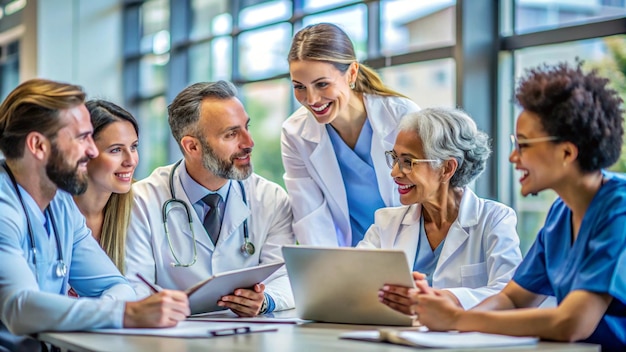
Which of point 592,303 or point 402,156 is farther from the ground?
point 402,156

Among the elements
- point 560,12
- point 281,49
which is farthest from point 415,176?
point 281,49

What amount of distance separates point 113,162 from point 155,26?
5.63 metres

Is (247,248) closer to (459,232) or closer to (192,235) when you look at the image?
(192,235)

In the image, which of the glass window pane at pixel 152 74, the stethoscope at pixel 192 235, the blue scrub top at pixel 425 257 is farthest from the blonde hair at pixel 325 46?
the glass window pane at pixel 152 74

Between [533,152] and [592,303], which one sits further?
[533,152]

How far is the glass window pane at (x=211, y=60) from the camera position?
7.01 meters

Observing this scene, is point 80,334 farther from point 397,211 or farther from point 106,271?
point 397,211

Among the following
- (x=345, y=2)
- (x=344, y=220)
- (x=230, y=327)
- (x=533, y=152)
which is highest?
(x=345, y=2)

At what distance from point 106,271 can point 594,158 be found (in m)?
1.35

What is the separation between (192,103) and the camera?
2.96 m

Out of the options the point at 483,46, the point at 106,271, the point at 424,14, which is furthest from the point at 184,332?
the point at 424,14

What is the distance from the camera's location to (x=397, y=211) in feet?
8.91

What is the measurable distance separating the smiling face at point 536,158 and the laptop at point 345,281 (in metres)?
0.34

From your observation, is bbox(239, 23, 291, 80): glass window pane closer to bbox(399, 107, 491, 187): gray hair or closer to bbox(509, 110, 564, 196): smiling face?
bbox(399, 107, 491, 187): gray hair
